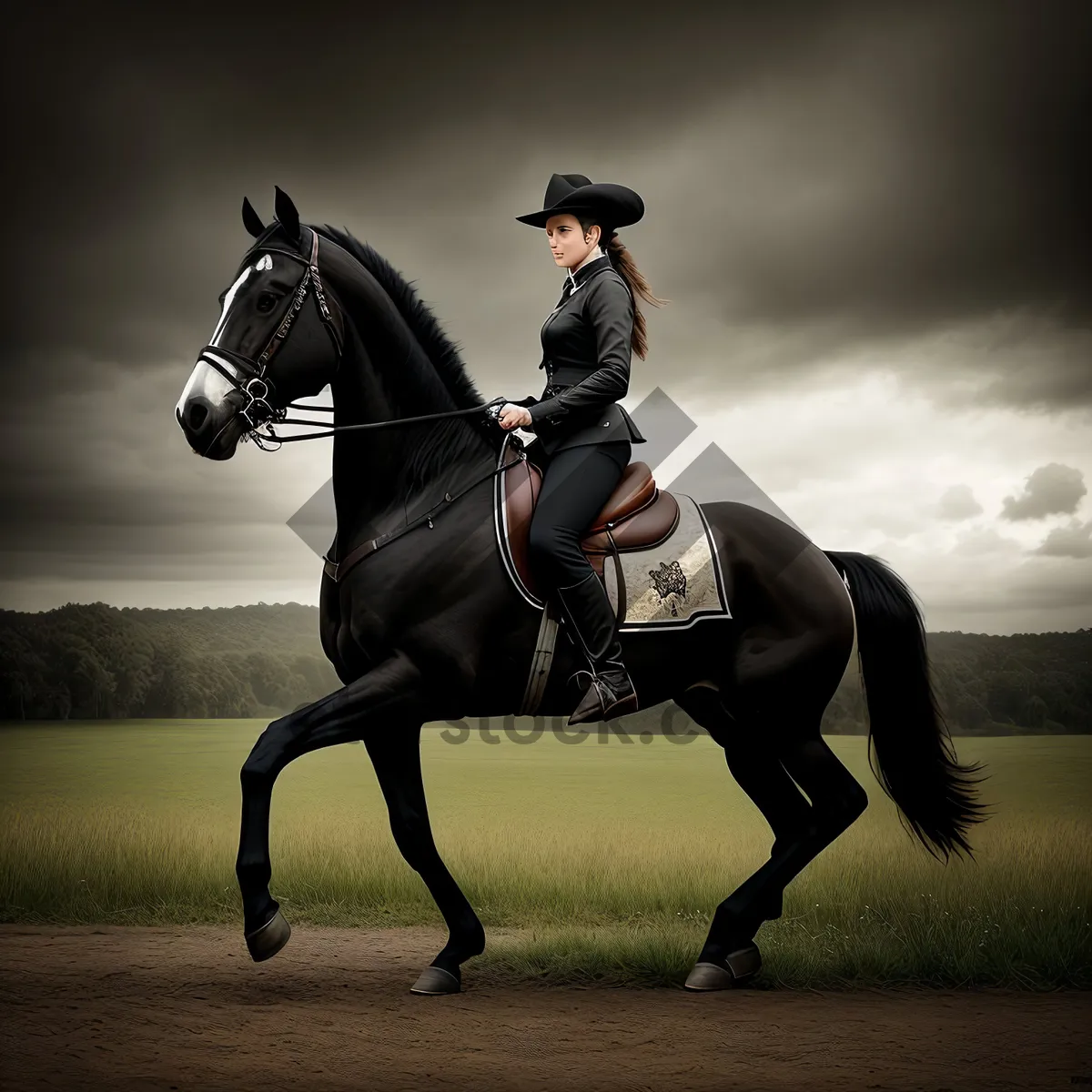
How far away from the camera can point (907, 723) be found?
6.36 m

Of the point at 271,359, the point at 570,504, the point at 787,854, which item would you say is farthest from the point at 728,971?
the point at 271,359

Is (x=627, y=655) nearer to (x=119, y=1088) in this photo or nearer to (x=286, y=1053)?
(x=286, y=1053)

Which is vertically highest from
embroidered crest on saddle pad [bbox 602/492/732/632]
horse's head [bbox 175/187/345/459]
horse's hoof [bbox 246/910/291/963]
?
horse's head [bbox 175/187/345/459]

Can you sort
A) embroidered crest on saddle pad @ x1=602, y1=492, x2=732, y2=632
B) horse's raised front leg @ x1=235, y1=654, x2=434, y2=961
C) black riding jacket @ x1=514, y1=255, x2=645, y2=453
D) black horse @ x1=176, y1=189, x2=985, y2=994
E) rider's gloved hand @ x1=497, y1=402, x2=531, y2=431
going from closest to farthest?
horse's raised front leg @ x1=235, y1=654, x2=434, y2=961
black horse @ x1=176, y1=189, x2=985, y2=994
rider's gloved hand @ x1=497, y1=402, x2=531, y2=431
black riding jacket @ x1=514, y1=255, x2=645, y2=453
embroidered crest on saddle pad @ x1=602, y1=492, x2=732, y2=632

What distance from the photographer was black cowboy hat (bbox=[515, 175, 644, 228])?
5.82 metres

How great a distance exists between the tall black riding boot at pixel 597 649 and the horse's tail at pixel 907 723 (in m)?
1.69

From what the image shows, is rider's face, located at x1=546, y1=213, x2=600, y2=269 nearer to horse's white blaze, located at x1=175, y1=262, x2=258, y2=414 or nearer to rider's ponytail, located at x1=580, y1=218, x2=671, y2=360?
rider's ponytail, located at x1=580, y1=218, x2=671, y2=360

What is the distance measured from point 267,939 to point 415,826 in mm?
917

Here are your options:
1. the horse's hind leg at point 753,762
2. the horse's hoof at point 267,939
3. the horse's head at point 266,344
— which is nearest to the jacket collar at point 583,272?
the horse's head at point 266,344

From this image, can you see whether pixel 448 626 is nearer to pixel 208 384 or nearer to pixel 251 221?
pixel 208 384

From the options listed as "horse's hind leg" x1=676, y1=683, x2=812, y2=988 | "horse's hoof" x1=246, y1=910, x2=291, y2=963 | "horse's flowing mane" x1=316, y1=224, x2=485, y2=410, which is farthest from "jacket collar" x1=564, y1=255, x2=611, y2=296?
"horse's hoof" x1=246, y1=910, x2=291, y2=963

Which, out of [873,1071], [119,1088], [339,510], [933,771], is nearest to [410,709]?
[339,510]

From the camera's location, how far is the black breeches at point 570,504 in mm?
5434

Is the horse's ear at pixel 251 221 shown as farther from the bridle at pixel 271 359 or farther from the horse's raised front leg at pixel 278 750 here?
the horse's raised front leg at pixel 278 750
